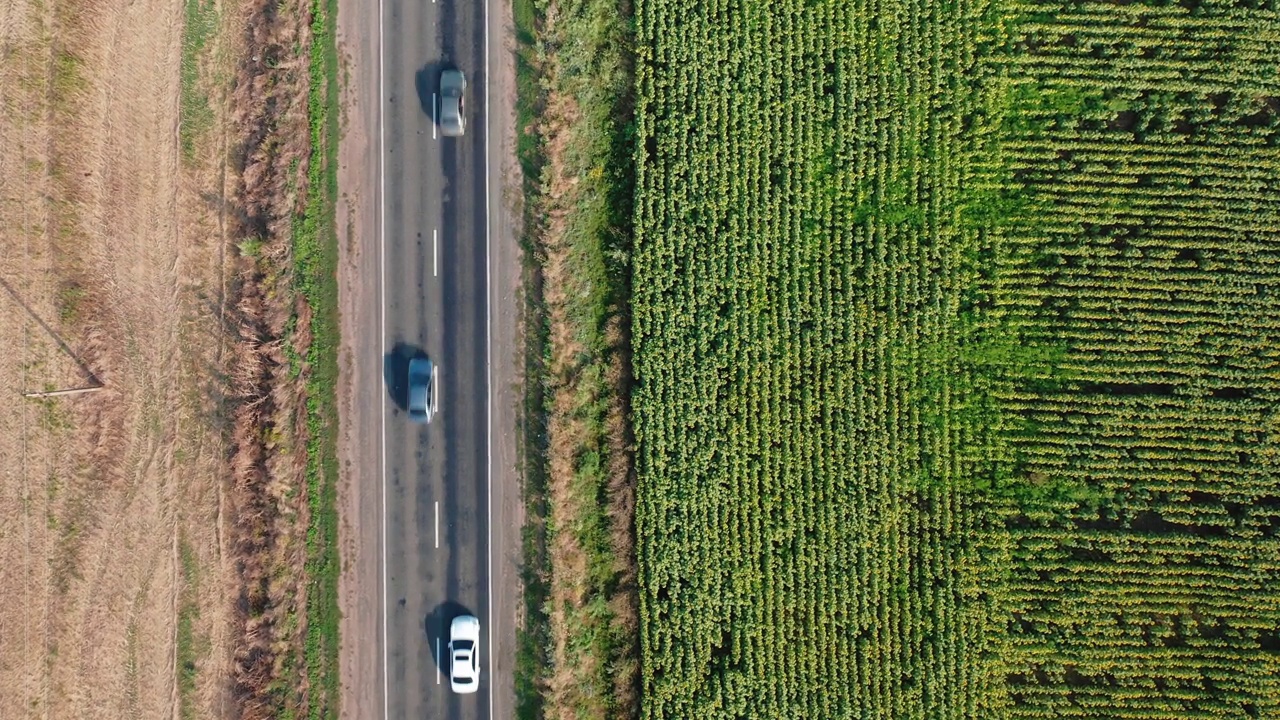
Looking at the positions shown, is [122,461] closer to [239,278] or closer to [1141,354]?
[239,278]

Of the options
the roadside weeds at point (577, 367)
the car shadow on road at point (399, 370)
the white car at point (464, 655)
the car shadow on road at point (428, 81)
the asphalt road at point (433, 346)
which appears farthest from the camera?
the car shadow on road at point (428, 81)

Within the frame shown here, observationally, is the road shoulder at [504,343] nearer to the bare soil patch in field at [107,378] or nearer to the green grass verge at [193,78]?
the bare soil patch in field at [107,378]

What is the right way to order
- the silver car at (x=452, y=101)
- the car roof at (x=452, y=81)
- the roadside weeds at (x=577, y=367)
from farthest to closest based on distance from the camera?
1. the car roof at (x=452, y=81)
2. the silver car at (x=452, y=101)
3. the roadside weeds at (x=577, y=367)

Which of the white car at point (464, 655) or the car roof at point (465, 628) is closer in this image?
the white car at point (464, 655)

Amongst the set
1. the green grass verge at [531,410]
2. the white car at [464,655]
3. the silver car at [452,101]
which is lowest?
the white car at [464,655]

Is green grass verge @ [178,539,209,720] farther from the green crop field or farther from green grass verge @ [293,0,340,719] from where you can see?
the green crop field

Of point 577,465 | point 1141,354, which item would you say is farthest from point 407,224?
point 1141,354

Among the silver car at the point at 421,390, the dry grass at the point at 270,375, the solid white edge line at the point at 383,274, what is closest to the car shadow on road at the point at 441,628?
the solid white edge line at the point at 383,274

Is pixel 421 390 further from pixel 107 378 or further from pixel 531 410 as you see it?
pixel 107 378
